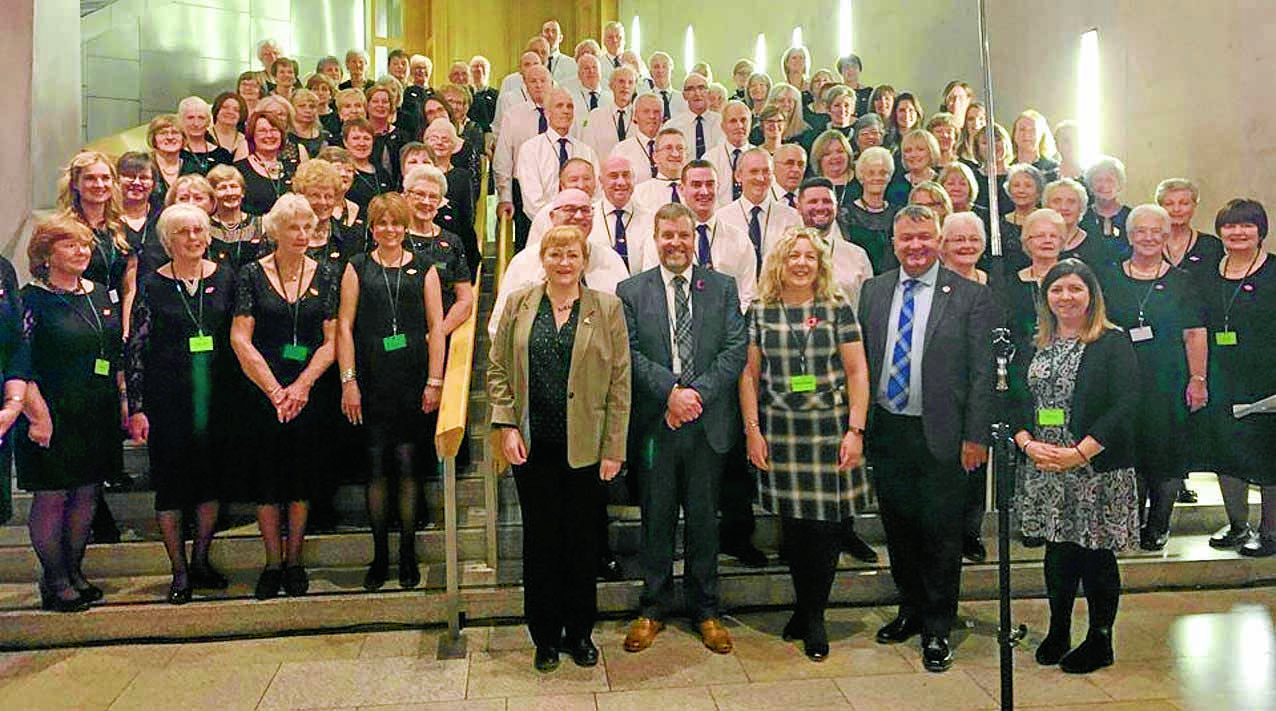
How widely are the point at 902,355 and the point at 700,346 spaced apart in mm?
780

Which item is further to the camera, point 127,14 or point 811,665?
point 127,14

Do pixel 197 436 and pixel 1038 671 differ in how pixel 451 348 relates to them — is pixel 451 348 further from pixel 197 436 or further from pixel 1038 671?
pixel 1038 671

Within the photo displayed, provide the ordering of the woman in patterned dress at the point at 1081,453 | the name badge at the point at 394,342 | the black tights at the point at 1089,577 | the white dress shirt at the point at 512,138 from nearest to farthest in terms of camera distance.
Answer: the woman in patterned dress at the point at 1081,453 < the black tights at the point at 1089,577 < the name badge at the point at 394,342 < the white dress shirt at the point at 512,138

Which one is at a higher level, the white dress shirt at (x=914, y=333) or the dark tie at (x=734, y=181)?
the dark tie at (x=734, y=181)

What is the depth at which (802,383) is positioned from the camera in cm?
381

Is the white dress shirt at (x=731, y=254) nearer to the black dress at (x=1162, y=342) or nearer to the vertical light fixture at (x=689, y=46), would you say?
the black dress at (x=1162, y=342)

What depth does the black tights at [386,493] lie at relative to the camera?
4242mm

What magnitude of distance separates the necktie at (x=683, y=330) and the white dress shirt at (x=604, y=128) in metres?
3.24

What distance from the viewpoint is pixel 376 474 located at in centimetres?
425

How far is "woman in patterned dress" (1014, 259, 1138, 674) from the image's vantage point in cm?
356

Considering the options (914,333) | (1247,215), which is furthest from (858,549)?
(1247,215)

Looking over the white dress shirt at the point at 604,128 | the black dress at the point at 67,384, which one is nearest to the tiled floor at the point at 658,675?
the black dress at the point at 67,384

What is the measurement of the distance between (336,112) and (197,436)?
370 cm

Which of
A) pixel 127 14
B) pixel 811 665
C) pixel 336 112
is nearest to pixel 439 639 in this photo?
pixel 811 665
